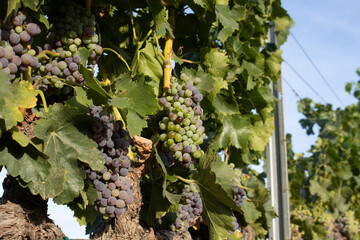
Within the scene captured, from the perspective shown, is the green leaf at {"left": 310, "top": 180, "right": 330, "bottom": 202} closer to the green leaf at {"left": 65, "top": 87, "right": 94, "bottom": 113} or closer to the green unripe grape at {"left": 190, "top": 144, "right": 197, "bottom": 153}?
the green unripe grape at {"left": 190, "top": 144, "right": 197, "bottom": 153}

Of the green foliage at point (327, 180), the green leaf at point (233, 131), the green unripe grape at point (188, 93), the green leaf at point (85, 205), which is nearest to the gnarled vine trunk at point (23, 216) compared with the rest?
the green leaf at point (85, 205)

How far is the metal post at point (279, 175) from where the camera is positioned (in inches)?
132

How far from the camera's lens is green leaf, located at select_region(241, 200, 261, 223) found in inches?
89.8

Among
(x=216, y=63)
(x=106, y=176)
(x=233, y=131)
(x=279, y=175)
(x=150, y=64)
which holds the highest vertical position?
(x=279, y=175)

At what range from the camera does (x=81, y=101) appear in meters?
1.27

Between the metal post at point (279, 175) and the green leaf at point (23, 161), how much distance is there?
7.88 feet

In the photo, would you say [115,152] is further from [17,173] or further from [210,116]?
[210,116]

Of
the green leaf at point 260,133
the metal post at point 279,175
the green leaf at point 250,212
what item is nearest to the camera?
the green leaf at point 250,212

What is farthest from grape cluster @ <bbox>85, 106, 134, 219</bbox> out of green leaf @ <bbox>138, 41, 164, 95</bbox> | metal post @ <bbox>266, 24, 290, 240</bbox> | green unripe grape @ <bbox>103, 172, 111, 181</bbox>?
metal post @ <bbox>266, 24, 290, 240</bbox>

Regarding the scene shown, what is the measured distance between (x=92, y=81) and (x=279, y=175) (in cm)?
262

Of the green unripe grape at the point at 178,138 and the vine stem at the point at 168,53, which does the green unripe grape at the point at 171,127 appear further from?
the vine stem at the point at 168,53

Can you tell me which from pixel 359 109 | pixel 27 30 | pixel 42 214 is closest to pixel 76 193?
pixel 42 214

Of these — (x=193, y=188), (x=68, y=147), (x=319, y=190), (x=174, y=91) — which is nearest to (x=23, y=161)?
(x=68, y=147)

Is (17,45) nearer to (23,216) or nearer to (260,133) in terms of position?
(23,216)
